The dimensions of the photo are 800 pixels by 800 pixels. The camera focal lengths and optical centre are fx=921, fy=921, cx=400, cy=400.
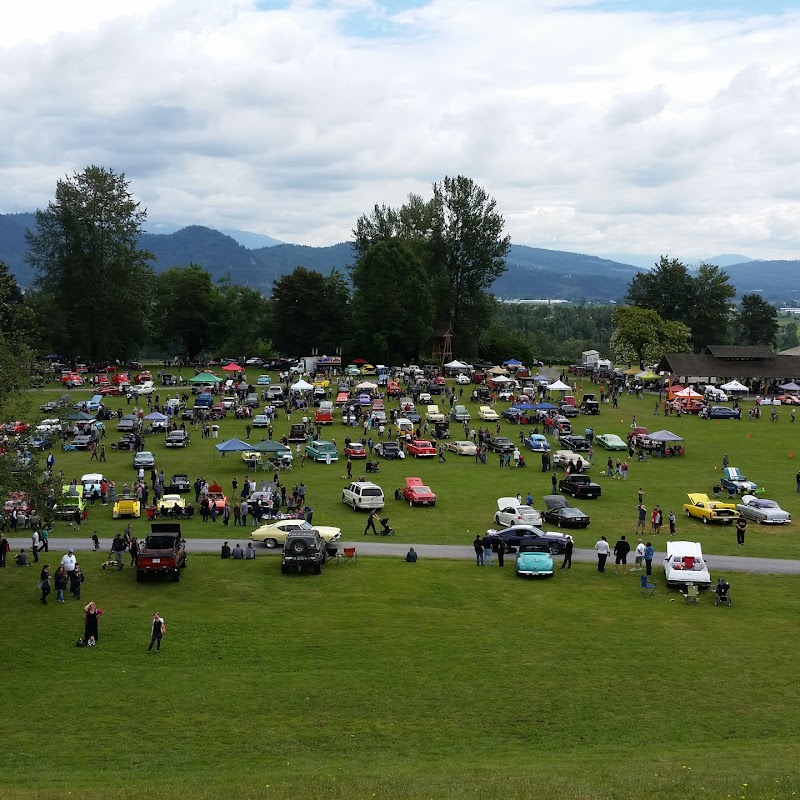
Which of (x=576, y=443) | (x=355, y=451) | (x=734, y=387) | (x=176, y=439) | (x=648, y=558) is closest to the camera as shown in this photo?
(x=648, y=558)

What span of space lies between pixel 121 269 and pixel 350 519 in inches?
2383

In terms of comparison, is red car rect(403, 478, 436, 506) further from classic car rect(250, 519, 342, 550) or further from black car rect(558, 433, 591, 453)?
black car rect(558, 433, 591, 453)

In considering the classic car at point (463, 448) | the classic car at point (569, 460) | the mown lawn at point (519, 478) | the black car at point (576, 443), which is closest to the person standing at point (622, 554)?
the mown lawn at point (519, 478)

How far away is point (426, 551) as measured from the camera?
33781mm

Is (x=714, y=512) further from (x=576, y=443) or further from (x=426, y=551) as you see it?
(x=576, y=443)

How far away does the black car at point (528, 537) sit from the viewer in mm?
32906

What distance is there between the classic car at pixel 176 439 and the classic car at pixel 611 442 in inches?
1023

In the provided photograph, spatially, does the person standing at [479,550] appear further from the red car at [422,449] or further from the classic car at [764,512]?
the red car at [422,449]

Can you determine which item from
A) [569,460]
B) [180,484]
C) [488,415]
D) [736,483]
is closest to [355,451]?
[569,460]

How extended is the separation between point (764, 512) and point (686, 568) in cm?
1262

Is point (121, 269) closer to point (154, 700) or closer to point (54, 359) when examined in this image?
point (54, 359)

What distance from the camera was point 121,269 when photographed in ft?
299

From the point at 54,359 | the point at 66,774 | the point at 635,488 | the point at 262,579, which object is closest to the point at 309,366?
the point at 54,359

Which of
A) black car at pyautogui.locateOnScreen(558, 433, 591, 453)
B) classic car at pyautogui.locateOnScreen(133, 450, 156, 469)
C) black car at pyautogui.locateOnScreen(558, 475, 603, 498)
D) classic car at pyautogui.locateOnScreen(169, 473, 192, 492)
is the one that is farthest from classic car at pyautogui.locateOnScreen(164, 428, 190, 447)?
black car at pyautogui.locateOnScreen(558, 475, 603, 498)
